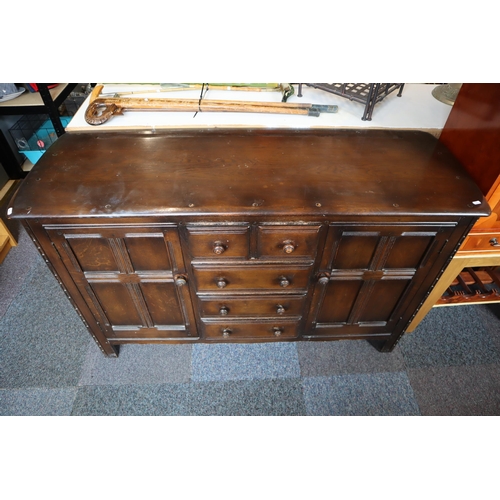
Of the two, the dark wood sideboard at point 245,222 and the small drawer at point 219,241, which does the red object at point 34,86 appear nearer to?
the dark wood sideboard at point 245,222

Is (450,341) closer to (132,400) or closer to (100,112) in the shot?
(132,400)

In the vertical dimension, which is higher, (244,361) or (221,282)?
(221,282)

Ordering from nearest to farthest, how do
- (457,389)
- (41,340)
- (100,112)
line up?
(100,112), (457,389), (41,340)

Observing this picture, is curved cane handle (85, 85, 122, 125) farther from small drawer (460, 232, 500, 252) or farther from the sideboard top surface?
small drawer (460, 232, 500, 252)

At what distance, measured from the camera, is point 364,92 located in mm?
1371

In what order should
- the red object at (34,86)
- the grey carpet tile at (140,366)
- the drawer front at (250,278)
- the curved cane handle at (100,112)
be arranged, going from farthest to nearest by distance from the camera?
the red object at (34,86)
the grey carpet tile at (140,366)
the curved cane handle at (100,112)
the drawer front at (250,278)

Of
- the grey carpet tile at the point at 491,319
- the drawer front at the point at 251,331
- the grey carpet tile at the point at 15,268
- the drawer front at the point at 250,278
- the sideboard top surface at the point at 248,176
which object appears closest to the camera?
the sideboard top surface at the point at 248,176

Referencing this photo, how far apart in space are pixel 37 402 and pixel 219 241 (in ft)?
→ 3.68

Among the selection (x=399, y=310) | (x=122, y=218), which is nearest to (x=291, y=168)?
(x=122, y=218)

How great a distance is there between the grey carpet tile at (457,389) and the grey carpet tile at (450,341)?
0.11ft

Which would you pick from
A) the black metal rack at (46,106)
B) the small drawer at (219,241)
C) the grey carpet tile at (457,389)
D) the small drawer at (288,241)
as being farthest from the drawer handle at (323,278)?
the black metal rack at (46,106)

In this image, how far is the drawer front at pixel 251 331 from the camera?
1422mm

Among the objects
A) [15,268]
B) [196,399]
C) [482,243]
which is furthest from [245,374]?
[15,268]

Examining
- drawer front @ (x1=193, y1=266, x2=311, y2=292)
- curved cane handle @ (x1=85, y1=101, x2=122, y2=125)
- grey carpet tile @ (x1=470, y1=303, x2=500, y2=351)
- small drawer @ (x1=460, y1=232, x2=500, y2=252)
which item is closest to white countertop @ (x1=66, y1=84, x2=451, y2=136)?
curved cane handle @ (x1=85, y1=101, x2=122, y2=125)
